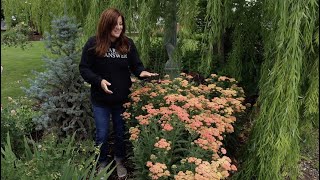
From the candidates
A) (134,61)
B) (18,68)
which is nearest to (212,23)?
(134,61)

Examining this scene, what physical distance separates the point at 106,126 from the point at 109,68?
1.76 ft

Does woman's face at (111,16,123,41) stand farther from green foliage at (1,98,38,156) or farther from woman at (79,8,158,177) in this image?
green foliage at (1,98,38,156)

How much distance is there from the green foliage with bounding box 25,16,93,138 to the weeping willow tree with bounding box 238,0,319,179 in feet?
5.83

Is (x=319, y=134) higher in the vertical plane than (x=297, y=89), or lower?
lower

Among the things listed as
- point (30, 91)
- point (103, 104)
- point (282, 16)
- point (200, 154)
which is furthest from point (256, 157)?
point (30, 91)

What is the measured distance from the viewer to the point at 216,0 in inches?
129

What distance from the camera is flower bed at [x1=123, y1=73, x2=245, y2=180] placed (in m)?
2.24

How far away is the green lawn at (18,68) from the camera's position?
22.6 ft

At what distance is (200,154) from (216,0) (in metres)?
1.52

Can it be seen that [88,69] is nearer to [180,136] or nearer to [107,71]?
[107,71]

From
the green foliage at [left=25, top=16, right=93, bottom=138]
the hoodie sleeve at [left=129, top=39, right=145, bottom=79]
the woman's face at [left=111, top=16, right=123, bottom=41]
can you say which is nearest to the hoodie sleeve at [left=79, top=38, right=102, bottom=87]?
the woman's face at [left=111, top=16, right=123, bottom=41]

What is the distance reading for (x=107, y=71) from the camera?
307 centimetres

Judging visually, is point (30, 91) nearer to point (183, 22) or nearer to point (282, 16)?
point (183, 22)

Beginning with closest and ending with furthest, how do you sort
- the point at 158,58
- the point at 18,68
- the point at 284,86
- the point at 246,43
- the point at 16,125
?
the point at 284,86
the point at 16,125
the point at 246,43
the point at 158,58
the point at 18,68
